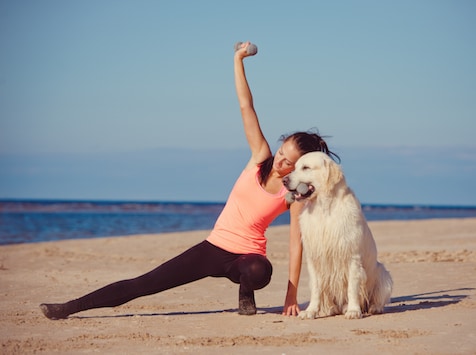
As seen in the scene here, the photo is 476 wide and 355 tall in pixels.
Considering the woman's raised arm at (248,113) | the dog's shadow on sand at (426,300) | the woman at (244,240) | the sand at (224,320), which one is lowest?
the sand at (224,320)

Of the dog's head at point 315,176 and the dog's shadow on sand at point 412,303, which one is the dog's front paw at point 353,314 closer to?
the dog's shadow on sand at point 412,303

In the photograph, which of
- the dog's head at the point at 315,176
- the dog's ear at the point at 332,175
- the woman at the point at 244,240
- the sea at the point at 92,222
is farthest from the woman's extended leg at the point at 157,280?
the sea at the point at 92,222

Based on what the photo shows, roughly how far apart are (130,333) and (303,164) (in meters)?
1.77

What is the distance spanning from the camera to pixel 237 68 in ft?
17.7

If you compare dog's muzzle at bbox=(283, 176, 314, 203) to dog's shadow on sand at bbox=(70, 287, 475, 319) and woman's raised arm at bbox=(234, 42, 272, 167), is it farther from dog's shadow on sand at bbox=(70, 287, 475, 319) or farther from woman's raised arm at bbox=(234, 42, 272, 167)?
dog's shadow on sand at bbox=(70, 287, 475, 319)

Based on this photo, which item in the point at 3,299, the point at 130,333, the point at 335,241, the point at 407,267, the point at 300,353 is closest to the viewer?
the point at 300,353

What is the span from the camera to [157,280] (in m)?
5.29

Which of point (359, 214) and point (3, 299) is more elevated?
point (359, 214)

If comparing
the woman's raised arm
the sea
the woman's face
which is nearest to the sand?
the woman's face

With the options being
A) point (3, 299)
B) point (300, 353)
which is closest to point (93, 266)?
point (3, 299)

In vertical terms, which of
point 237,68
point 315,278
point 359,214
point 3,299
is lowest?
point 3,299

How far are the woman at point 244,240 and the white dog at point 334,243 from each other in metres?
0.20

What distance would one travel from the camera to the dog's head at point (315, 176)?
5078 mm

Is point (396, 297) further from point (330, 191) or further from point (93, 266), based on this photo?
point (93, 266)
